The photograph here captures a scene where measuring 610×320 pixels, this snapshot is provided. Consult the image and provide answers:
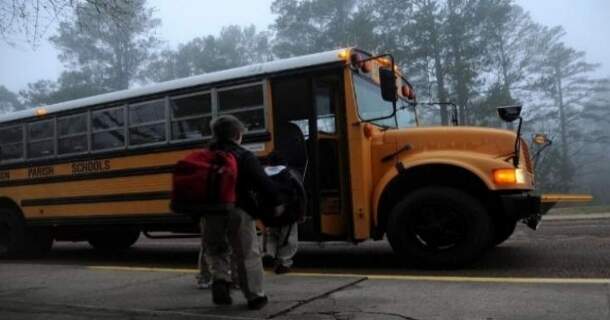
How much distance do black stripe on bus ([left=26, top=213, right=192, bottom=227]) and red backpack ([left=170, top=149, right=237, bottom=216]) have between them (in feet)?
9.49

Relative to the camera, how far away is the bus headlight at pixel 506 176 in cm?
612

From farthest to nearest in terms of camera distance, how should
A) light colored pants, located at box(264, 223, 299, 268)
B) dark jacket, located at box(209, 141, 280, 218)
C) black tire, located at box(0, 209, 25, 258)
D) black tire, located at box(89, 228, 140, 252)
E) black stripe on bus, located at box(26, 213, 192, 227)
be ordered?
black tire, located at box(89, 228, 140, 252) < black tire, located at box(0, 209, 25, 258) < black stripe on bus, located at box(26, 213, 192, 227) < light colored pants, located at box(264, 223, 299, 268) < dark jacket, located at box(209, 141, 280, 218)

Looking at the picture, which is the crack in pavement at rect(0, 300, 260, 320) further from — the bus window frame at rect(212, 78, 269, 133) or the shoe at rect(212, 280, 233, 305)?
the bus window frame at rect(212, 78, 269, 133)

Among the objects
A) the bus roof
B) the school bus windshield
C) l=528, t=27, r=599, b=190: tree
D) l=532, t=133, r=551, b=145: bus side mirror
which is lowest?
l=532, t=133, r=551, b=145: bus side mirror

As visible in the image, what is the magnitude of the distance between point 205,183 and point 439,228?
2.80m

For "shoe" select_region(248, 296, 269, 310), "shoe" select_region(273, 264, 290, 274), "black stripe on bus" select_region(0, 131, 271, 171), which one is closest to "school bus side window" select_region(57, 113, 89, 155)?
"black stripe on bus" select_region(0, 131, 271, 171)

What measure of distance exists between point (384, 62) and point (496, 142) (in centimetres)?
200

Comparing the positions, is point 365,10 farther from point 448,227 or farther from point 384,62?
point 448,227

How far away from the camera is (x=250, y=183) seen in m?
4.72

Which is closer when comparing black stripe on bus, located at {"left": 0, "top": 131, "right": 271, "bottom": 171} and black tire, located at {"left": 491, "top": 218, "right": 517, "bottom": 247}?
black tire, located at {"left": 491, "top": 218, "right": 517, "bottom": 247}

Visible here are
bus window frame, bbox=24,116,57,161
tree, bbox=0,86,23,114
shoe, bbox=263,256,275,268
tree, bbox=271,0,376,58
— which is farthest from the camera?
tree, bbox=0,86,23,114

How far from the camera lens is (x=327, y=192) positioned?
7035 millimetres

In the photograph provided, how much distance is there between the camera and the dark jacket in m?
4.66

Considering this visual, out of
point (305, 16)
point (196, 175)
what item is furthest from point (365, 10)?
point (196, 175)
